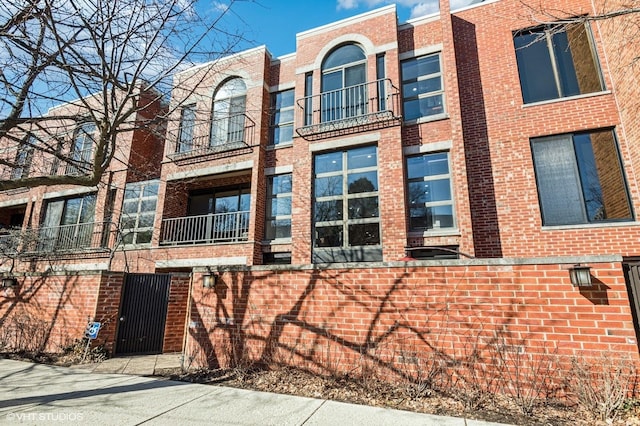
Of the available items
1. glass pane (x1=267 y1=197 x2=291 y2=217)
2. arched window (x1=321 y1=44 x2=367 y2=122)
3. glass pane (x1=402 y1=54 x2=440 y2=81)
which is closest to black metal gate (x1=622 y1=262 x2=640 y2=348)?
arched window (x1=321 y1=44 x2=367 y2=122)

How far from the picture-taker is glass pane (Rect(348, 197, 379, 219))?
8805mm

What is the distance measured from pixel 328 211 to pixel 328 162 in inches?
62.7

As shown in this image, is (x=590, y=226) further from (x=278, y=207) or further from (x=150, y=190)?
(x=150, y=190)

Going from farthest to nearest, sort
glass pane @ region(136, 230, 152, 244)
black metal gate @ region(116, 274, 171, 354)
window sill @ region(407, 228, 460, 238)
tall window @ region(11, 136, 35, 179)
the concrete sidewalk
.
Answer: glass pane @ region(136, 230, 152, 244) < window sill @ region(407, 228, 460, 238) < black metal gate @ region(116, 274, 171, 354) < tall window @ region(11, 136, 35, 179) < the concrete sidewalk

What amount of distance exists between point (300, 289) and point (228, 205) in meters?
7.82

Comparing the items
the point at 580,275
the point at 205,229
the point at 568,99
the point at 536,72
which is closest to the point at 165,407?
the point at 580,275

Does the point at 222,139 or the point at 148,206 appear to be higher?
the point at 222,139

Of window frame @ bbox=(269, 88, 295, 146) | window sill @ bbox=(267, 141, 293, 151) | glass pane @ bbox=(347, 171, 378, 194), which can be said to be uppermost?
window frame @ bbox=(269, 88, 295, 146)

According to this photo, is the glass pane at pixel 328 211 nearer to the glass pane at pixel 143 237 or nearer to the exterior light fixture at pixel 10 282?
the glass pane at pixel 143 237

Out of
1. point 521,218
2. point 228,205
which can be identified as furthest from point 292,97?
point 521,218

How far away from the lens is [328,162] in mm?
9781

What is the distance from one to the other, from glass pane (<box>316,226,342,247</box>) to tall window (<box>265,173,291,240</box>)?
A: 1.11 meters

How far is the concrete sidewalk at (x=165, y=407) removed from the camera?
3320mm

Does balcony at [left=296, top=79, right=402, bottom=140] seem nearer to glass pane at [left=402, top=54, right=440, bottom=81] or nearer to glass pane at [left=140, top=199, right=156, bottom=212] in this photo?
glass pane at [left=402, top=54, right=440, bottom=81]
